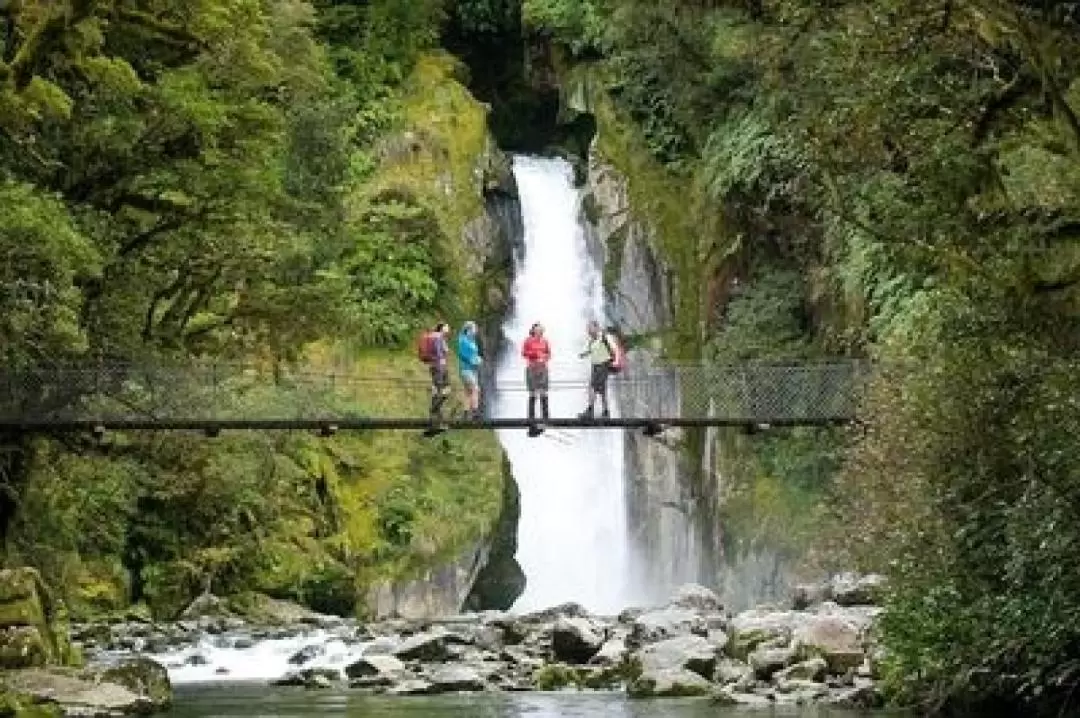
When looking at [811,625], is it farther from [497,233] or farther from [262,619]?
[497,233]

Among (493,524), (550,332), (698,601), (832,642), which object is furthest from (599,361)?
(550,332)

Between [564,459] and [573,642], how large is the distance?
1560 centimetres

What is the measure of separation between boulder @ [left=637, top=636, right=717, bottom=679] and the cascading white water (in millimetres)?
14801

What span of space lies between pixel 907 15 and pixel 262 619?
63.0ft

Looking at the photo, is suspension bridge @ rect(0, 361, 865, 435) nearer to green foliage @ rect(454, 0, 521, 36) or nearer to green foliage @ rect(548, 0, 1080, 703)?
green foliage @ rect(548, 0, 1080, 703)

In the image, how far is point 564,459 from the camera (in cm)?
3581

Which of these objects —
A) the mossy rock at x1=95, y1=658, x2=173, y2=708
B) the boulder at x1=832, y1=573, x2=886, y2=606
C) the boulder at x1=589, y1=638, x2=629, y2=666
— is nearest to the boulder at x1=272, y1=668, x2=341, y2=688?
the mossy rock at x1=95, y1=658, x2=173, y2=708

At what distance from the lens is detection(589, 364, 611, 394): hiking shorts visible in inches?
800

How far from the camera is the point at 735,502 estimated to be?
30812 millimetres

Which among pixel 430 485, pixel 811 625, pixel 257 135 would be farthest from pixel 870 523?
pixel 430 485

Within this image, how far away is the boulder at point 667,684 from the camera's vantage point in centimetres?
1664

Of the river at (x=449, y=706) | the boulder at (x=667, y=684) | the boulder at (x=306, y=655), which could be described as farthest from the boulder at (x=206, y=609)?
the boulder at (x=667, y=684)

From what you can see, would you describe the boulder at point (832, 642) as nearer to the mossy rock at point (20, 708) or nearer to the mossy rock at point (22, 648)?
the mossy rock at point (20, 708)

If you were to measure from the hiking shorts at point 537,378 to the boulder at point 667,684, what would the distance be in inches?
174
